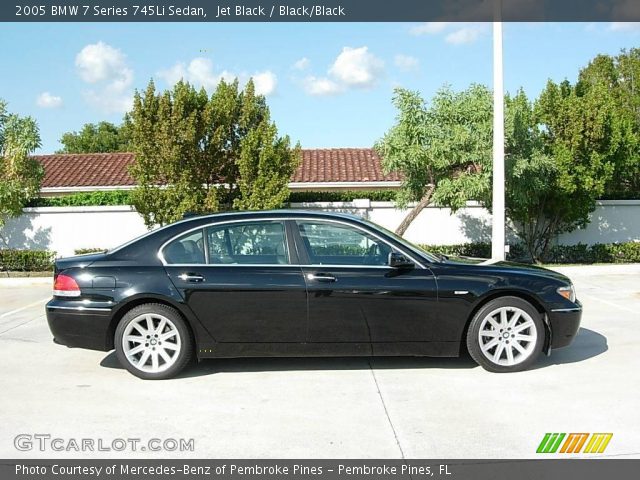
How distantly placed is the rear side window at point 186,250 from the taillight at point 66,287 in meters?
0.87

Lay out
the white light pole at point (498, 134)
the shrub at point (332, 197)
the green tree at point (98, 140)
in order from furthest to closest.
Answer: the green tree at point (98, 140) < the shrub at point (332, 197) < the white light pole at point (498, 134)

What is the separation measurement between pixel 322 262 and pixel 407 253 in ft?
2.62

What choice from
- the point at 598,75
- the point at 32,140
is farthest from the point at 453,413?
the point at 598,75

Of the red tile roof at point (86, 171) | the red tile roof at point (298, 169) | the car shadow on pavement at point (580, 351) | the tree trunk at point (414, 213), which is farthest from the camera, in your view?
the red tile roof at point (86, 171)

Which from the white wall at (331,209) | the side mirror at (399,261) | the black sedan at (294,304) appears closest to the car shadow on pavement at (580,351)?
the black sedan at (294,304)

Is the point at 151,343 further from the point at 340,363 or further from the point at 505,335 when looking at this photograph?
the point at 505,335

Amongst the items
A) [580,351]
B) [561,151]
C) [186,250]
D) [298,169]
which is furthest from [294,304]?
[298,169]

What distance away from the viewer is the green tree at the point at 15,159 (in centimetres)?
1697

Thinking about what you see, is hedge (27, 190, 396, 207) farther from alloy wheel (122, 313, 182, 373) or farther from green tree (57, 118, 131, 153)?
green tree (57, 118, 131, 153)

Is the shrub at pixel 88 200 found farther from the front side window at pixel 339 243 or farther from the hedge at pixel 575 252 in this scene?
the front side window at pixel 339 243

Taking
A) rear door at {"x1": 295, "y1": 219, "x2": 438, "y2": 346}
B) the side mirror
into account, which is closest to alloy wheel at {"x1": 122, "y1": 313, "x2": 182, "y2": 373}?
rear door at {"x1": 295, "y1": 219, "x2": 438, "y2": 346}

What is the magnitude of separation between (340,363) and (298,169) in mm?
19130
